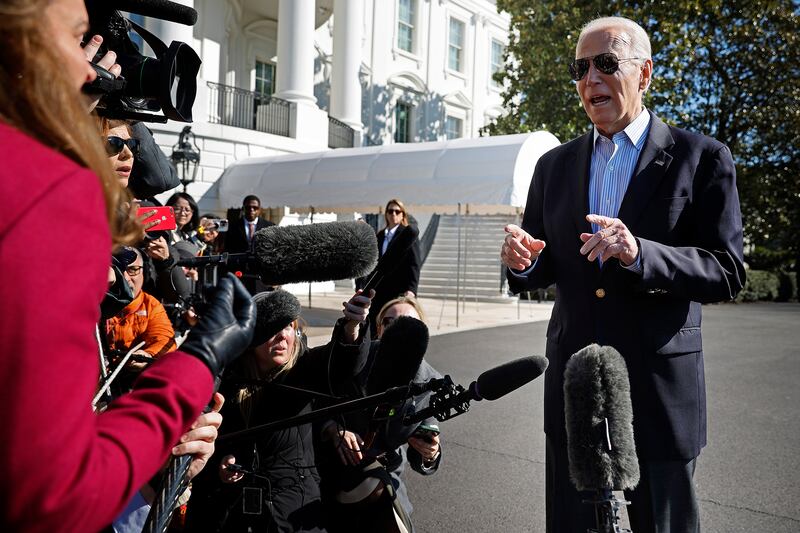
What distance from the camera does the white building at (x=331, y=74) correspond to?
56.4ft

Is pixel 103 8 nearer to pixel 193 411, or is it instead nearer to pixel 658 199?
pixel 193 411

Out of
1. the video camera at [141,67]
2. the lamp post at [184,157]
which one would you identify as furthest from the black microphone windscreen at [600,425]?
the lamp post at [184,157]

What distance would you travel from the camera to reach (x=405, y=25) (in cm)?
2575

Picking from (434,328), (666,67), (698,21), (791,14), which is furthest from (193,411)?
(791,14)

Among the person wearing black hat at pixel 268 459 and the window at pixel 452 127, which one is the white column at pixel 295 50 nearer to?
the window at pixel 452 127

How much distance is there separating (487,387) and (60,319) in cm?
80

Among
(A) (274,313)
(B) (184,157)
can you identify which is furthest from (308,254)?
(B) (184,157)

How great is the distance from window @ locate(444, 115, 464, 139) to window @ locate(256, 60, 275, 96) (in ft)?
27.5

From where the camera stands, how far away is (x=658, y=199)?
1963mm

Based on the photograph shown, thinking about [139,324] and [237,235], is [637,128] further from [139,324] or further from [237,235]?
[237,235]

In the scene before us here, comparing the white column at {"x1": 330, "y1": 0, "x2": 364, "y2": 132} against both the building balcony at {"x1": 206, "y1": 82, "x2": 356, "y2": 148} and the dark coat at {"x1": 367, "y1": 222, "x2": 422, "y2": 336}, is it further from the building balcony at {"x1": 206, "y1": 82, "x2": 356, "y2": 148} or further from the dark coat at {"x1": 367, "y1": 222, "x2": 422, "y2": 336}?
the dark coat at {"x1": 367, "y1": 222, "x2": 422, "y2": 336}

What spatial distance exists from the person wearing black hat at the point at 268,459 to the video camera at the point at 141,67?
104cm

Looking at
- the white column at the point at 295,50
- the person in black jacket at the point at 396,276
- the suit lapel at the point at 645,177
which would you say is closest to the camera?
the suit lapel at the point at 645,177

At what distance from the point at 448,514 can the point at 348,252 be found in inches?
122
